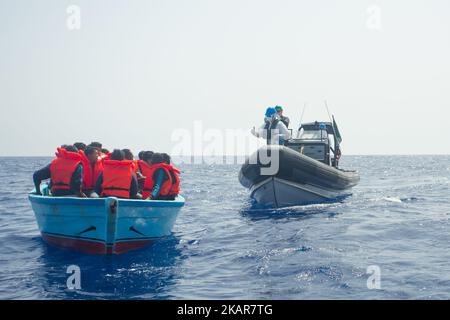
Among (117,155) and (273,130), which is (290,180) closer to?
(273,130)

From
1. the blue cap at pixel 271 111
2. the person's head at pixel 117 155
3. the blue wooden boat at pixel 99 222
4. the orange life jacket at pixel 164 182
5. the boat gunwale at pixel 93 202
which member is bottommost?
the blue wooden boat at pixel 99 222

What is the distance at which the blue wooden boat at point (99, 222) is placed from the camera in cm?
855

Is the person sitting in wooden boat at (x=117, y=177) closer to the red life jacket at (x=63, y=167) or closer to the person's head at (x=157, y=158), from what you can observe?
the red life jacket at (x=63, y=167)

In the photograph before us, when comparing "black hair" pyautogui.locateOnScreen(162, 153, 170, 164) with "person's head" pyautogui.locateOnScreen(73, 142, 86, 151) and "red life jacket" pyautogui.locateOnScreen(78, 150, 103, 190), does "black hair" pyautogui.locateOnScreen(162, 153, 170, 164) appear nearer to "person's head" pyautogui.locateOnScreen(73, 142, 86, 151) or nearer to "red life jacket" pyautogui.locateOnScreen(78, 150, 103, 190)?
"red life jacket" pyautogui.locateOnScreen(78, 150, 103, 190)

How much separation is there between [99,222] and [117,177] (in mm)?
966

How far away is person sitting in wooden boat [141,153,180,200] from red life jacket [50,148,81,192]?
1.66m

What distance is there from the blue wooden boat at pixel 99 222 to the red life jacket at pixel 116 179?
0.44 m

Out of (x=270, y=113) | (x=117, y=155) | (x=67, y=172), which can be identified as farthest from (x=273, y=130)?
(x=67, y=172)

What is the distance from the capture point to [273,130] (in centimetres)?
1549

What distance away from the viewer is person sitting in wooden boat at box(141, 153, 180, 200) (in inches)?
390

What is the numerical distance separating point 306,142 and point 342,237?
7.49m

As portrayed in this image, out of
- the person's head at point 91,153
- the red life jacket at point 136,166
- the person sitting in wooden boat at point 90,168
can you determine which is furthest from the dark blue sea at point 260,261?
the person's head at point 91,153

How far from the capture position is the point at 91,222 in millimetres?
8664

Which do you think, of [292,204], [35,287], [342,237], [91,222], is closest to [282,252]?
[342,237]
